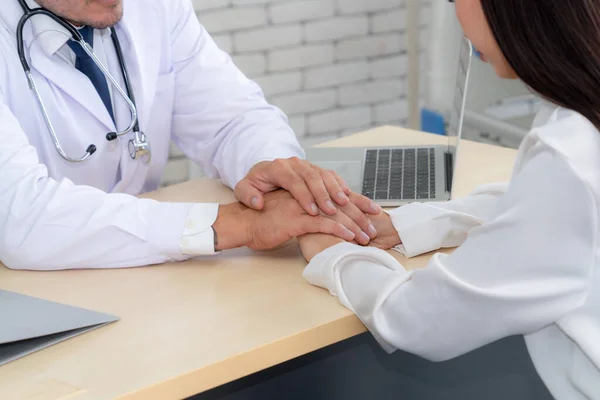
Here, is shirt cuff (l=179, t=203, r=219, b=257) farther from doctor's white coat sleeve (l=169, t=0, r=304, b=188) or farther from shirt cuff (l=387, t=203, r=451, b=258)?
doctor's white coat sleeve (l=169, t=0, r=304, b=188)

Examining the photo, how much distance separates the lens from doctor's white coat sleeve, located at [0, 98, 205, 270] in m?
1.12

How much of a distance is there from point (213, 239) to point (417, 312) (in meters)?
0.35

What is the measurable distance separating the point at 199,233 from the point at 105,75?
474 millimetres

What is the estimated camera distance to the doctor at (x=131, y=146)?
1128 millimetres

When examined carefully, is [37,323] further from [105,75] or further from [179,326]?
[105,75]

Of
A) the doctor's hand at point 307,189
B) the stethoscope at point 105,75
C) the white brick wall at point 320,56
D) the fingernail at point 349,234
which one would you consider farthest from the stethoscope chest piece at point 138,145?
the white brick wall at point 320,56

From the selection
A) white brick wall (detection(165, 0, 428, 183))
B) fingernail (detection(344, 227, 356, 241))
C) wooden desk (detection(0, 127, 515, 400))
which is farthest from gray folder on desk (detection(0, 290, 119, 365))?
white brick wall (detection(165, 0, 428, 183))

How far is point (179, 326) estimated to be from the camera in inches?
36.5

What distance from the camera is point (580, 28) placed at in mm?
828

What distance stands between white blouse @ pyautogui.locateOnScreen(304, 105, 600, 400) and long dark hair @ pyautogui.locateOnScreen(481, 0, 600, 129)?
0.03 metres

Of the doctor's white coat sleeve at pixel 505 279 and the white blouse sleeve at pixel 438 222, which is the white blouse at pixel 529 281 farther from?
the white blouse sleeve at pixel 438 222

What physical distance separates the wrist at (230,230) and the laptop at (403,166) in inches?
9.4

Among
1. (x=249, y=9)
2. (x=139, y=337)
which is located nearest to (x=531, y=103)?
(x=249, y=9)

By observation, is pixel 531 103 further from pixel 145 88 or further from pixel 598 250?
pixel 598 250
